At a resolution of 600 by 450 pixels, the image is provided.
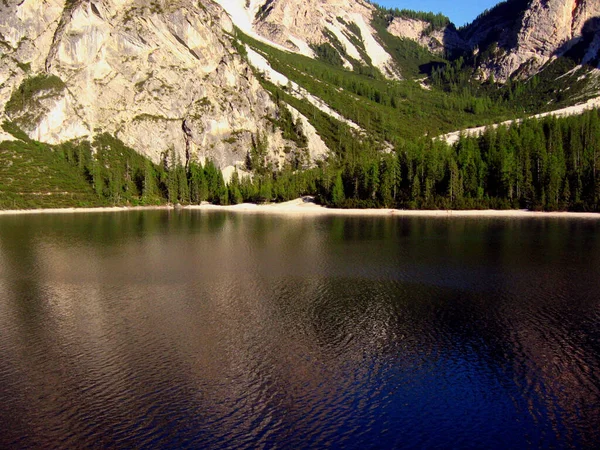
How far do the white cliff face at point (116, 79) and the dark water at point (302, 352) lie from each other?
470 feet

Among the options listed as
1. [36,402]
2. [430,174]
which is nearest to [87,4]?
[430,174]

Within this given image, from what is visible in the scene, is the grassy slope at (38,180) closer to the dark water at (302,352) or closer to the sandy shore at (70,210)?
the sandy shore at (70,210)

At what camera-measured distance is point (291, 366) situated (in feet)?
77.4

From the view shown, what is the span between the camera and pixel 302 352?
2534cm

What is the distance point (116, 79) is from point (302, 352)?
619ft

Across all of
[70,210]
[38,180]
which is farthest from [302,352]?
[38,180]

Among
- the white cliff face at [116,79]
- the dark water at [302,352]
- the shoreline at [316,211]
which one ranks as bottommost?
the dark water at [302,352]

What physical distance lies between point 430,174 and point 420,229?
50566mm

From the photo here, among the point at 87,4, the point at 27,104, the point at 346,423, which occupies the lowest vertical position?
the point at 346,423

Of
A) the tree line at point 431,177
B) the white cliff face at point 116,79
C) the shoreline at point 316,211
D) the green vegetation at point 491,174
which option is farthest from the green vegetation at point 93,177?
the green vegetation at point 491,174

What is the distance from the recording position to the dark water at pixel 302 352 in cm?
1816

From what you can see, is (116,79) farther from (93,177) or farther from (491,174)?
(491,174)

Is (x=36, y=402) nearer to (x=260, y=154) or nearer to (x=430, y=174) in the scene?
(x=430, y=174)

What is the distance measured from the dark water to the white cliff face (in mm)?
143244
